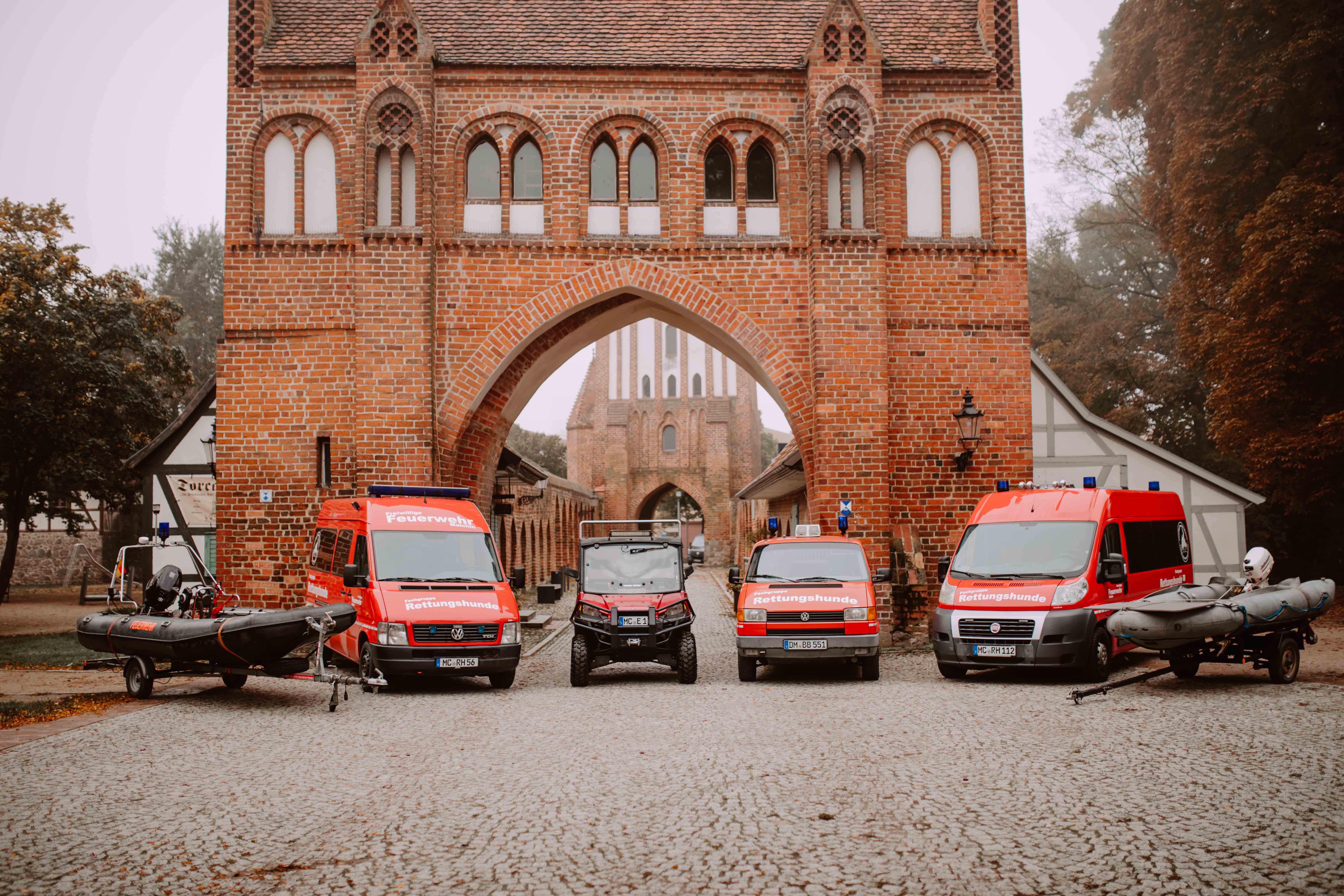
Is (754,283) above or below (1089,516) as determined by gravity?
above

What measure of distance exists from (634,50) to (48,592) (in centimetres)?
2871

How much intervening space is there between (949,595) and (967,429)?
483 centimetres

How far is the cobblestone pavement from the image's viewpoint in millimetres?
4875

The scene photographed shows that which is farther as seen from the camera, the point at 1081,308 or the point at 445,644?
the point at 1081,308

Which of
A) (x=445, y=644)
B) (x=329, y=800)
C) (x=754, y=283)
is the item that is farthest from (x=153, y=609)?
(x=754, y=283)

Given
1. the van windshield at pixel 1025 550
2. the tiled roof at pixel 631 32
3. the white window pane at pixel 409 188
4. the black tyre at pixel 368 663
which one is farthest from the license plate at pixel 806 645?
the tiled roof at pixel 631 32

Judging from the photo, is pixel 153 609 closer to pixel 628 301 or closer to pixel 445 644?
pixel 445 644

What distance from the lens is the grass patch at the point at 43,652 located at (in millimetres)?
14391

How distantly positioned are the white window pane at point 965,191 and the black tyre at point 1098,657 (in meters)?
7.43

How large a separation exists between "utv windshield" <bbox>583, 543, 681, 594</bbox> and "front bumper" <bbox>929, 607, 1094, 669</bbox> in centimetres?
344

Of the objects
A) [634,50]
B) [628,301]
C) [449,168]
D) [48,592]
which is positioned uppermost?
[634,50]

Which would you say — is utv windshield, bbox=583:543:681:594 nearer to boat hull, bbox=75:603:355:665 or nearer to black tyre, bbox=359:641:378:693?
black tyre, bbox=359:641:378:693

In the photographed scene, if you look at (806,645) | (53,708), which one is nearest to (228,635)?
(53,708)

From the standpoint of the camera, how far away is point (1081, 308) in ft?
100
